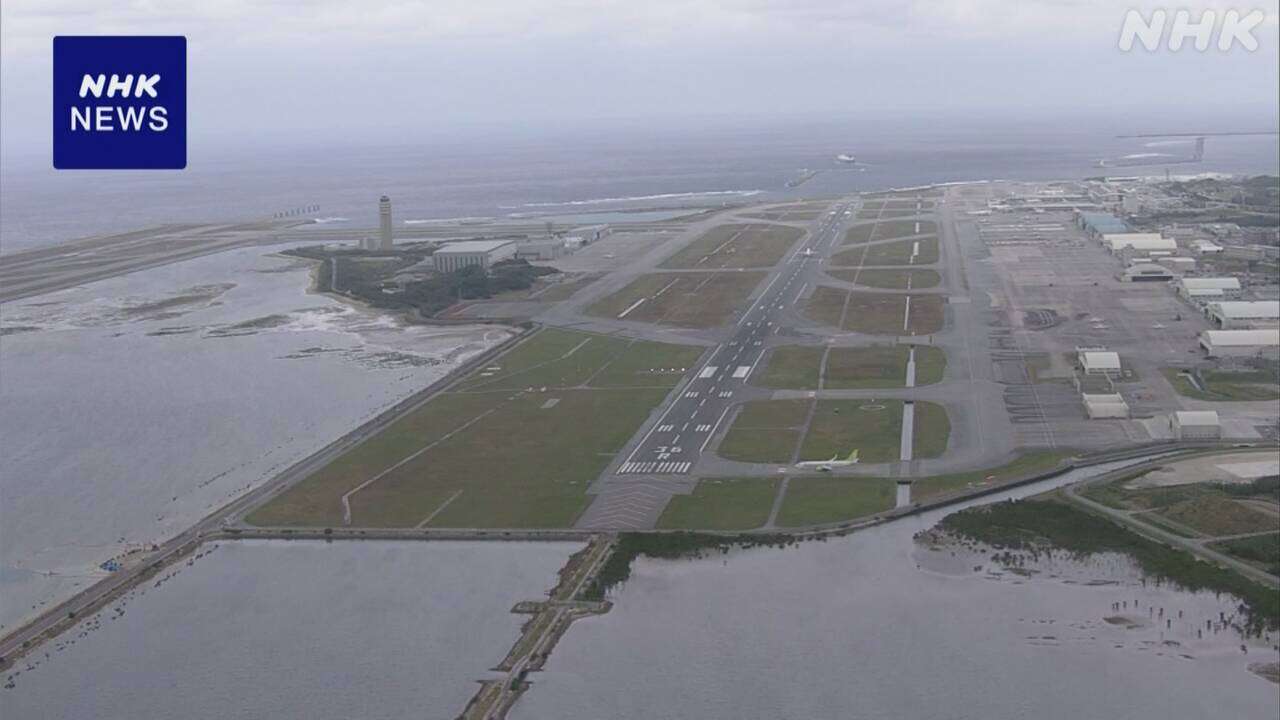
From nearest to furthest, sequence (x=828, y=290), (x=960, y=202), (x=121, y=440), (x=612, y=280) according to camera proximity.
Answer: (x=121, y=440), (x=828, y=290), (x=612, y=280), (x=960, y=202)

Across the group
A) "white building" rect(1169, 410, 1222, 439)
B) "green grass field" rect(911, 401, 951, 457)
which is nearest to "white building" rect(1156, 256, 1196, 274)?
"green grass field" rect(911, 401, 951, 457)

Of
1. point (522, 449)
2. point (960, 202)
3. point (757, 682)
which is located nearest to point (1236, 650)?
point (757, 682)

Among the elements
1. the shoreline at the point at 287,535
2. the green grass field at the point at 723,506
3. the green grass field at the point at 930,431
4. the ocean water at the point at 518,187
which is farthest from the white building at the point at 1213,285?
the ocean water at the point at 518,187

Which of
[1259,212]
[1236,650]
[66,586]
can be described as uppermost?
[1259,212]

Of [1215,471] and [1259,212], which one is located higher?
[1259,212]

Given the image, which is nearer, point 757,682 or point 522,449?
point 757,682

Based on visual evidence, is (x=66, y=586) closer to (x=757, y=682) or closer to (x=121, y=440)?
(x=121, y=440)

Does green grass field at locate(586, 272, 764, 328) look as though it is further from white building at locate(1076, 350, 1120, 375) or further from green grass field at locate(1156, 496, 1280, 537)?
green grass field at locate(1156, 496, 1280, 537)

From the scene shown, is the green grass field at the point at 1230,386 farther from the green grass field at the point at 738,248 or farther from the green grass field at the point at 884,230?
the green grass field at the point at 884,230
